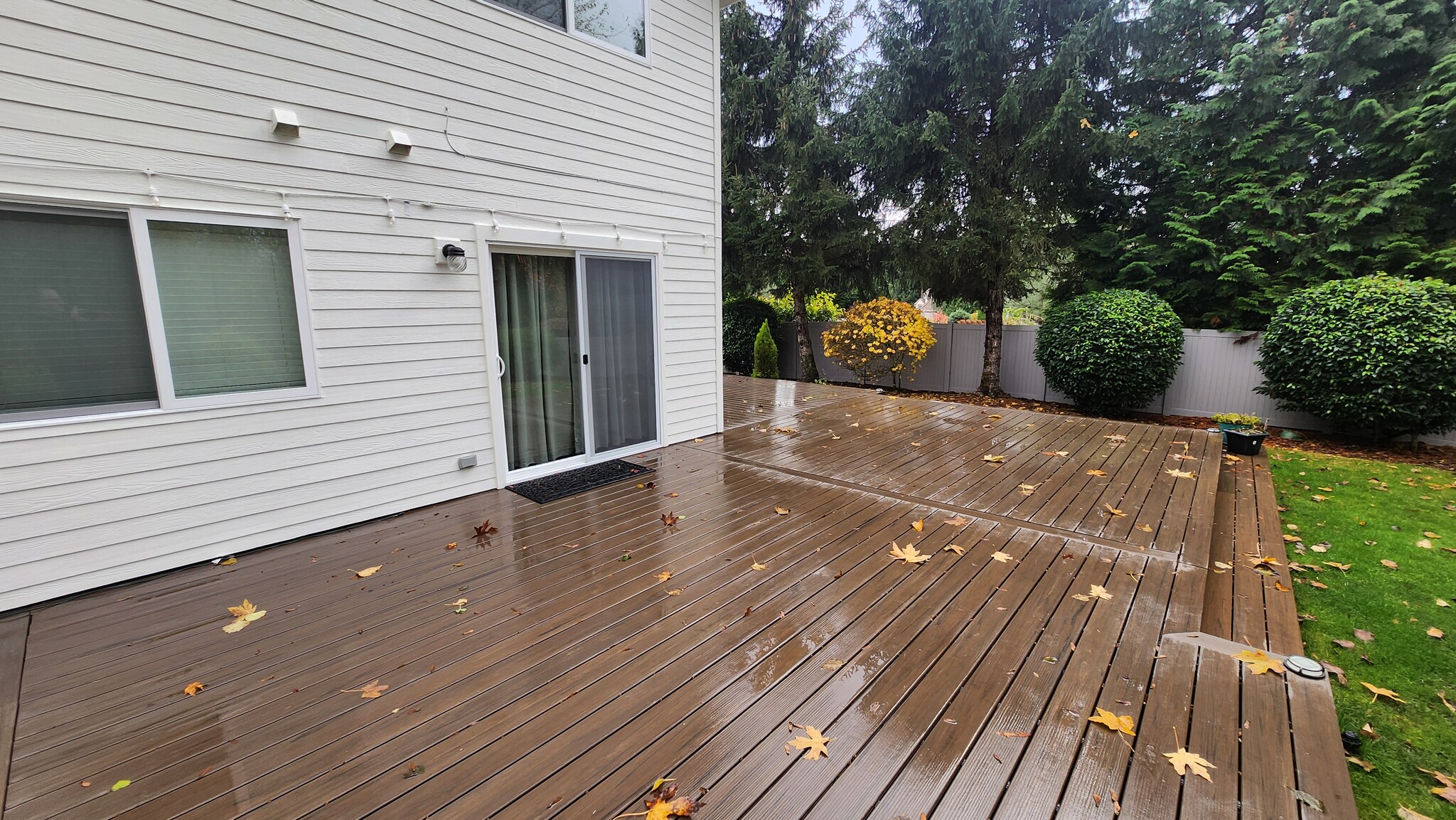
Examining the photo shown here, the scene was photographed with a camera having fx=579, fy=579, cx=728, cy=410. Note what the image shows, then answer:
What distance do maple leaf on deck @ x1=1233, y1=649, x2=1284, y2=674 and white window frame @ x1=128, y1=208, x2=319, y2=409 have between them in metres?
4.61

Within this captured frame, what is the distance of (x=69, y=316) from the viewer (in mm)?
2688

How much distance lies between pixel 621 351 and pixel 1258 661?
4.24 metres

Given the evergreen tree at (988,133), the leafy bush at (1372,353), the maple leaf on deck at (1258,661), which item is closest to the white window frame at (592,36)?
the maple leaf on deck at (1258,661)

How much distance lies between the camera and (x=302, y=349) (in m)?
3.31

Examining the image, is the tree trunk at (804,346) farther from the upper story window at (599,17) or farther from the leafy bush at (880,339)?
the upper story window at (599,17)

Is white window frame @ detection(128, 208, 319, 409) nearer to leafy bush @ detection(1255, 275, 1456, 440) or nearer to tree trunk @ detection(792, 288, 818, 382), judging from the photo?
tree trunk @ detection(792, 288, 818, 382)

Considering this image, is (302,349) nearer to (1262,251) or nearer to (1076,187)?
(1076,187)

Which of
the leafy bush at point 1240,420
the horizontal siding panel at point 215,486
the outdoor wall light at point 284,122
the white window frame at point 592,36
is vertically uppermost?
the white window frame at point 592,36

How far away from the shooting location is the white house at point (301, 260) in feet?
8.63

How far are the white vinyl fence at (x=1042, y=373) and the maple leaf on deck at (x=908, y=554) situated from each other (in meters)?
7.27

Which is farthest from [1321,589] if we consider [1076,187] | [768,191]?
[768,191]

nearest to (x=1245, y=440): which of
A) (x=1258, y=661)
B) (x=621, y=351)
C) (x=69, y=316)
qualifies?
(x=1258, y=661)

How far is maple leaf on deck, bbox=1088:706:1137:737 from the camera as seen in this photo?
1.83 m

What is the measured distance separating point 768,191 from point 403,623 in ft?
33.9
